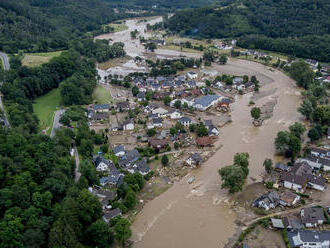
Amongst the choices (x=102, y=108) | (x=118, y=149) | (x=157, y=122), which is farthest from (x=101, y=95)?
(x=118, y=149)

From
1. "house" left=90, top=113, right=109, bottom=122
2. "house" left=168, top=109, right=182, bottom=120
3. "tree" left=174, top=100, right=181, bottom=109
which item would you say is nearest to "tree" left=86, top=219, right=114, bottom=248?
"house" left=90, top=113, right=109, bottom=122

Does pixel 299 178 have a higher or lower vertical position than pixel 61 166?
lower

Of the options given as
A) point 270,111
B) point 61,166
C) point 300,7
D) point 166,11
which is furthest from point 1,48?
point 166,11

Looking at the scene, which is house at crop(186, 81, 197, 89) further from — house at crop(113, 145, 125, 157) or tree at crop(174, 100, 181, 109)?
house at crop(113, 145, 125, 157)

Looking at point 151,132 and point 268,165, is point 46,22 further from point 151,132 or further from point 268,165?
point 268,165

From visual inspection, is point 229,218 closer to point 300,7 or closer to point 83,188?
point 83,188

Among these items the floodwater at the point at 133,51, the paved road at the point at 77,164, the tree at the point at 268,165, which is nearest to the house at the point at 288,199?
the tree at the point at 268,165

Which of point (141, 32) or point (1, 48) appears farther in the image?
point (141, 32)
